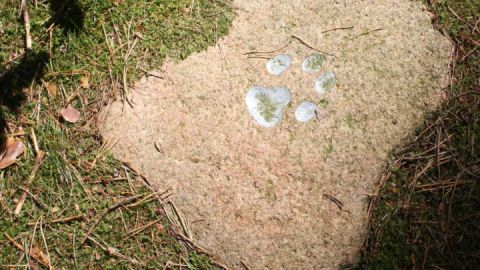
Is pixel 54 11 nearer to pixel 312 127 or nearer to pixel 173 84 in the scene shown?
pixel 173 84

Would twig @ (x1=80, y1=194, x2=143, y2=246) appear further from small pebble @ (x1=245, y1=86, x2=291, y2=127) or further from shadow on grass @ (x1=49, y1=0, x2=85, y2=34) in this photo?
shadow on grass @ (x1=49, y1=0, x2=85, y2=34)


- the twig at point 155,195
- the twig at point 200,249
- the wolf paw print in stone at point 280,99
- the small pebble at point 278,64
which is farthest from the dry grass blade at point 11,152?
the small pebble at point 278,64

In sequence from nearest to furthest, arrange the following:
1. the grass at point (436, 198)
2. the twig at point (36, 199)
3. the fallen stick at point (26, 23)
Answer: the grass at point (436, 198), the twig at point (36, 199), the fallen stick at point (26, 23)

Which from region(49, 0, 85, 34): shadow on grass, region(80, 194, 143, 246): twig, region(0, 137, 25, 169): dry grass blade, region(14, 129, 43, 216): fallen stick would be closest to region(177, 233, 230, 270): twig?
region(80, 194, 143, 246): twig

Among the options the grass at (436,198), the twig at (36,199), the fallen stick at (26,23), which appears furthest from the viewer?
the fallen stick at (26,23)

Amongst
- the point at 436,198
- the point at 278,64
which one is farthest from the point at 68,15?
the point at 436,198

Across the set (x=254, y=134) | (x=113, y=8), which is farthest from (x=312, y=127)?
(x=113, y=8)

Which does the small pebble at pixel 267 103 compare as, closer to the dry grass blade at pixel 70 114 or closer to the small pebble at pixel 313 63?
the small pebble at pixel 313 63
